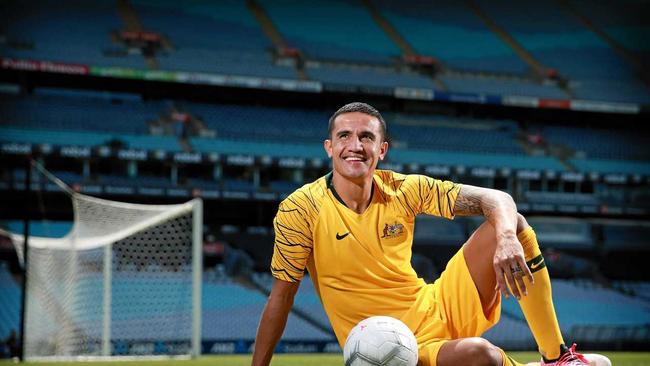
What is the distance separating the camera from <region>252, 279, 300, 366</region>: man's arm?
13.2 feet

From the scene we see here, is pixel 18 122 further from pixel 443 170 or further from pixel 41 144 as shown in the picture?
pixel 443 170

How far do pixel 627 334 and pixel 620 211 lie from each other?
20.9 ft

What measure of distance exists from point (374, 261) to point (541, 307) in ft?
2.87

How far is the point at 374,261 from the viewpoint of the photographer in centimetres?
412

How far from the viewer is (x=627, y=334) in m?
20.1

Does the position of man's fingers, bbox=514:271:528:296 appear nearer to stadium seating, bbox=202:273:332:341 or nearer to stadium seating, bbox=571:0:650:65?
stadium seating, bbox=202:273:332:341

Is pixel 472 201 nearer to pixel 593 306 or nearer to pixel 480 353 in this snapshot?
pixel 480 353

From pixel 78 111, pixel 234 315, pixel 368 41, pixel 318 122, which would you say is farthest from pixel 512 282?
pixel 368 41

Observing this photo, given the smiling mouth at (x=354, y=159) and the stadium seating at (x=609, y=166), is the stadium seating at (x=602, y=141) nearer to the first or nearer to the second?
the stadium seating at (x=609, y=166)

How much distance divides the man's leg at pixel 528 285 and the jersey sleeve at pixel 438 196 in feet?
0.66

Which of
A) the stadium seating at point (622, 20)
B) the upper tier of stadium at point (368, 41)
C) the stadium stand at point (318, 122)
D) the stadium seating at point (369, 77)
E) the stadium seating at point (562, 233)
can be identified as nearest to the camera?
the stadium stand at point (318, 122)

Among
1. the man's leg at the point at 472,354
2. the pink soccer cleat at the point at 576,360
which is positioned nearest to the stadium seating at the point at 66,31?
the pink soccer cleat at the point at 576,360

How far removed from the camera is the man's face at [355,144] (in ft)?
13.4

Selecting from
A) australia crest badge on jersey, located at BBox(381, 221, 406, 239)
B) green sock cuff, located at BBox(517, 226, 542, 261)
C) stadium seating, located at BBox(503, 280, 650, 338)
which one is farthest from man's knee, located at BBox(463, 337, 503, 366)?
stadium seating, located at BBox(503, 280, 650, 338)
